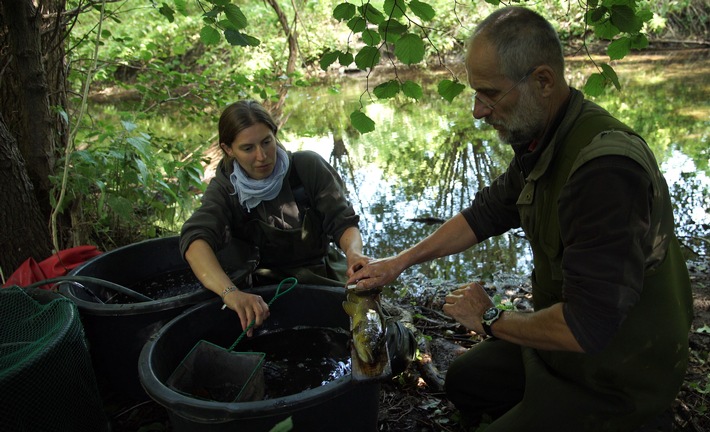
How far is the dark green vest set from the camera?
178 centimetres

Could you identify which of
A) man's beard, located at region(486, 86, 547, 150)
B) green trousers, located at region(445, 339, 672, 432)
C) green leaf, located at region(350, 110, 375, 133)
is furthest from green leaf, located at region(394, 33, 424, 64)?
green trousers, located at region(445, 339, 672, 432)

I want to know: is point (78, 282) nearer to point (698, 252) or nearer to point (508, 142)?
point (508, 142)

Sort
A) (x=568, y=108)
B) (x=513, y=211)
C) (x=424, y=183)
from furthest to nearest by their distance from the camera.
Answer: (x=424, y=183) → (x=513, y=211) → (x=568, y=108)

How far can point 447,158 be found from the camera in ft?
25.0

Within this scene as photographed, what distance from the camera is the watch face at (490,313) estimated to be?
196 centimetres

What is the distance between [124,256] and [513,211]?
2360 mm

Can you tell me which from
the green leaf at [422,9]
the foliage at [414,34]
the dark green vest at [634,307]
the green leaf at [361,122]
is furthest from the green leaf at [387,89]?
the dark green vest at [634,307]

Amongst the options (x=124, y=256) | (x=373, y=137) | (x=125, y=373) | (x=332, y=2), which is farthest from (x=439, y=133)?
(x=125, y=373)

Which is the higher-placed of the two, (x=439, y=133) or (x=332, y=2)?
(x=332, y=2)

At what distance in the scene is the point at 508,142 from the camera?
6.63 ft

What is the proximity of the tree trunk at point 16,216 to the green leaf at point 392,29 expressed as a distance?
2224mm

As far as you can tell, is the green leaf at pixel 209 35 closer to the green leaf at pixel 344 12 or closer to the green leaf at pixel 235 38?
the green leaf at pixel 235 38

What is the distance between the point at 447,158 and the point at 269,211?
202 inches

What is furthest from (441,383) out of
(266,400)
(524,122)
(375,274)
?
(524,122)
